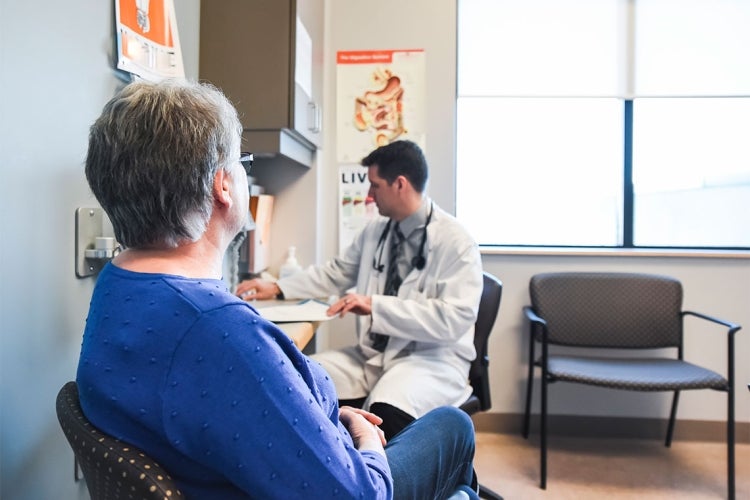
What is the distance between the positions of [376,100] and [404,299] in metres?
1.28

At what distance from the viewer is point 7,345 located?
840 mm

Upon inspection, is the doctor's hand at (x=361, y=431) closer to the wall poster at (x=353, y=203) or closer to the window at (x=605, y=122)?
the wall poster at (x=353, y=203)

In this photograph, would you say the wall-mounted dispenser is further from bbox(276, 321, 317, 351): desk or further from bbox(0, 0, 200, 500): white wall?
bbox(276, 321, 317, 351): desk

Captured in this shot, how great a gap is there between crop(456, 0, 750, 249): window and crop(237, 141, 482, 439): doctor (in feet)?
3.23

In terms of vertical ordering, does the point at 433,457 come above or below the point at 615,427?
above

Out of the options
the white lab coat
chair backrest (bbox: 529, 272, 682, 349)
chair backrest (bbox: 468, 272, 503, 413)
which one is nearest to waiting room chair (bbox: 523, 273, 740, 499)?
chair backrest (bbox: 529, 272, 682, 349)

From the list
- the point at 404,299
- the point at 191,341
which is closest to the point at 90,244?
the point at 191,341

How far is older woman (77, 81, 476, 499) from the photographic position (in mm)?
626

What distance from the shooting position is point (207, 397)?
2.03ft

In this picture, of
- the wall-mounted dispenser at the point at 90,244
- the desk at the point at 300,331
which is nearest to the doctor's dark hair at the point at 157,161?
the wall-mounted dispenser at the point at 90,244

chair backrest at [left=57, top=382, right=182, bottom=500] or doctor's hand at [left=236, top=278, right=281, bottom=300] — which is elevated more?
doctor's hand at [left=236, top=278, right=281, bottom=300]

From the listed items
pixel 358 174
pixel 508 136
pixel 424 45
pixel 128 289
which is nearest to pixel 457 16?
pixel 424 45

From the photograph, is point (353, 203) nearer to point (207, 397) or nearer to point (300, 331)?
point (300, 331)

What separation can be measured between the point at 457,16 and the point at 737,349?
217 cm
